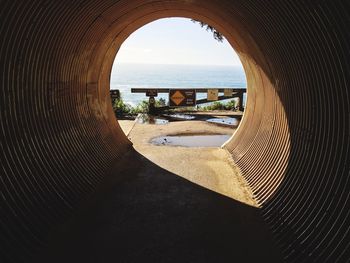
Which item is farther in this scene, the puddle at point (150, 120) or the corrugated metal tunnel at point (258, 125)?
the puddle at point (150, 120)

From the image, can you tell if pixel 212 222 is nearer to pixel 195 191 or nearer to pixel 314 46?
pixel 195 191

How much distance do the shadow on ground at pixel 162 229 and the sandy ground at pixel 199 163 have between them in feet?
1.38

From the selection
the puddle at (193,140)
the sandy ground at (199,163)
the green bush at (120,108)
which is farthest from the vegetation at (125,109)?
the puddle at (193,140)

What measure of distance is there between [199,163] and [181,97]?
9.94m

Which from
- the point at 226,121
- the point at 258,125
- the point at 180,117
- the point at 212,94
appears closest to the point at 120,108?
the point at 180,117

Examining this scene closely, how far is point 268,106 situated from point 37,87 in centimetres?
466

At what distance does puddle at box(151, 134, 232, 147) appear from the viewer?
1194 cm

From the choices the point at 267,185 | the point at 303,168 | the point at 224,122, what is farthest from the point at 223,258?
the point at 224,122

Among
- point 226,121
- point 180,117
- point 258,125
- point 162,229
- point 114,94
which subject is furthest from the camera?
point 114,94

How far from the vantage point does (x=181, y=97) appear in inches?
754

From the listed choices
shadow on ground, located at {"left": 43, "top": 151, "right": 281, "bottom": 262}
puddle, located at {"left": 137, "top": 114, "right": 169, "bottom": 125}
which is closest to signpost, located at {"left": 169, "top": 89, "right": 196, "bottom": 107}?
puddle, located at {"left": 137, "top": 114, "right": 169, "bottom": 125}

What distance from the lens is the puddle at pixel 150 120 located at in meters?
16.1

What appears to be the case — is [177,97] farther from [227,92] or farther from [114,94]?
[114,94]

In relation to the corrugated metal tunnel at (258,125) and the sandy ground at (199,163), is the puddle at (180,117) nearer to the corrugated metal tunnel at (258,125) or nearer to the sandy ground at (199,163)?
the sandy ground at (199,163)
